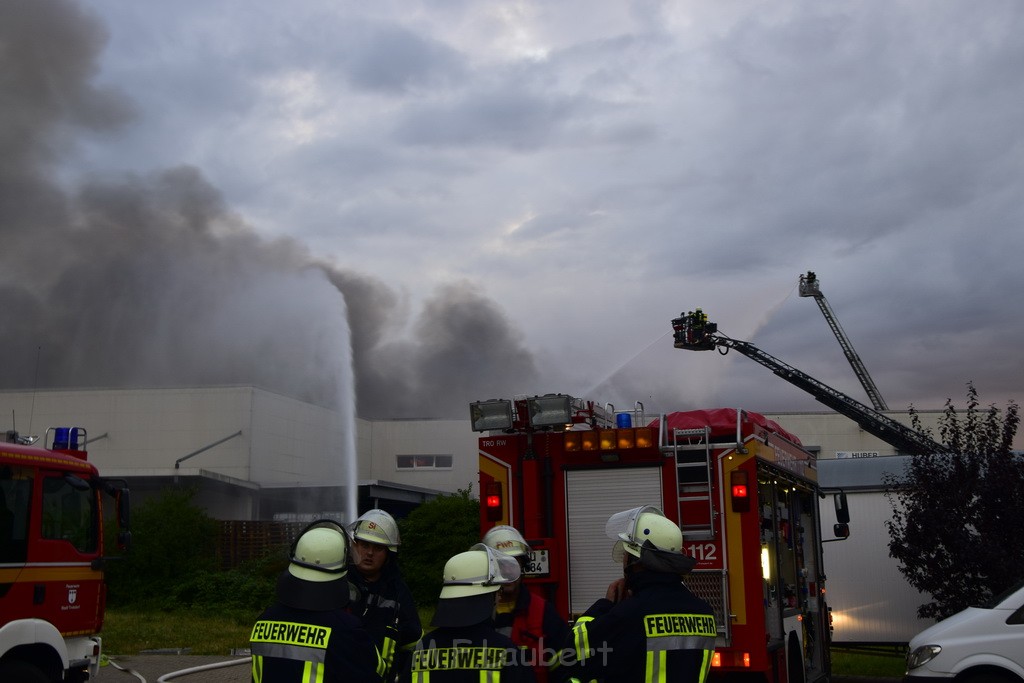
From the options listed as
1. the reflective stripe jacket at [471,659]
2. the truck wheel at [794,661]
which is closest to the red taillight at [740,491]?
the truck wheel at [794,661]

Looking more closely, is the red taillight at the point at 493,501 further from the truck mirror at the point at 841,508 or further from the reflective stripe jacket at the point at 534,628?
the truck mirror at the point at 841,508

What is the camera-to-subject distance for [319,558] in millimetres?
3551

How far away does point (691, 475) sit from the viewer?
7.64m

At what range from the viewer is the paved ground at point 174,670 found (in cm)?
1227

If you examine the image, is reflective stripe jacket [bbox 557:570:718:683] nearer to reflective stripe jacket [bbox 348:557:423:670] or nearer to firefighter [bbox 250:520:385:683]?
→ firefighter [bbox 250:520:385:683]

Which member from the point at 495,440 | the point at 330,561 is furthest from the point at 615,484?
the point at 330,561

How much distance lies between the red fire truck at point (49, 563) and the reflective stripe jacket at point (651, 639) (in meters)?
5.61

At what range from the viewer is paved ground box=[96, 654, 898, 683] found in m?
12.3

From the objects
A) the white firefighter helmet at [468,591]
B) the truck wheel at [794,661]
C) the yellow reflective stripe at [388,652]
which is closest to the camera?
the white firefighter helmet at [468,591]

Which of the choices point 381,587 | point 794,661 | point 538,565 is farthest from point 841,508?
point 381,587

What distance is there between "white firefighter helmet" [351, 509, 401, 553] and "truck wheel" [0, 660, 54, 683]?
4009mm

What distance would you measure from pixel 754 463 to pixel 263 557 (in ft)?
63.6

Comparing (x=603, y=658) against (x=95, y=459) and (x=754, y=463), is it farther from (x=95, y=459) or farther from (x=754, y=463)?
(x=95, y=459)

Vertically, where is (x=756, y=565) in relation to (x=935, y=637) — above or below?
above
